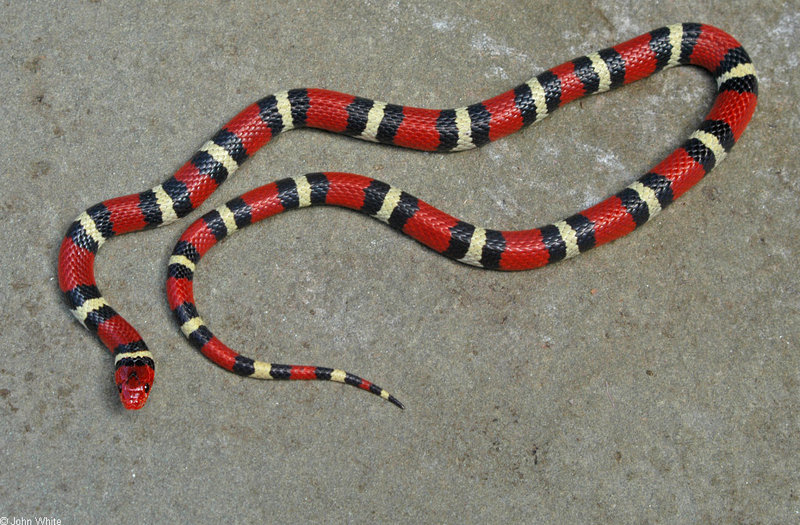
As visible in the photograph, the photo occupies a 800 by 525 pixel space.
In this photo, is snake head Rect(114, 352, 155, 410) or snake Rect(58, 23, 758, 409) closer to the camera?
snake head Rect(114, 352, 155, 410)

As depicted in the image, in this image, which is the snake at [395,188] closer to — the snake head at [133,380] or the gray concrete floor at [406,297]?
the snake head at [133,380]

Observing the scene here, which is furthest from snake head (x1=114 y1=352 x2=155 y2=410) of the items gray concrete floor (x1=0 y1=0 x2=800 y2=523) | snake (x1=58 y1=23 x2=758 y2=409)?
gray concrete floor (x1=0 y1=0 x2=800 y2=523)

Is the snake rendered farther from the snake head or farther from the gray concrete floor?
the gray concrete floor

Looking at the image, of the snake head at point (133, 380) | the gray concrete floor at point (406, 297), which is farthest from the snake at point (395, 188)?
the gray concrete floor at point (406, 297)

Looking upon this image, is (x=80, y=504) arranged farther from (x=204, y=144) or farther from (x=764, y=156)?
(x=764, y=156)

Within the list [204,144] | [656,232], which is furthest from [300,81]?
[656,232]

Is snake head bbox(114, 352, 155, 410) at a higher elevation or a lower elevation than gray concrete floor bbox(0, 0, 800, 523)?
lower

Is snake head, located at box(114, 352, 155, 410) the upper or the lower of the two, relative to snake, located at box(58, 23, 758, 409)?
lower
